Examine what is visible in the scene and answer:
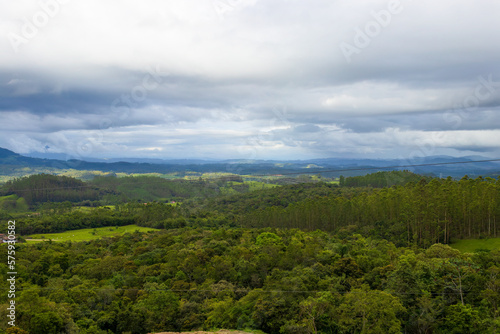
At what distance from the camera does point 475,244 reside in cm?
3988

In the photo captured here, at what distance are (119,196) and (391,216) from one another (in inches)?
4926

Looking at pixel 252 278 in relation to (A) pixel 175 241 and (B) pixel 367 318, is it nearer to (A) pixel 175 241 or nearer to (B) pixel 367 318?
(B) pixel 367 318

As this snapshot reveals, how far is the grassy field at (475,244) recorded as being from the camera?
124ft

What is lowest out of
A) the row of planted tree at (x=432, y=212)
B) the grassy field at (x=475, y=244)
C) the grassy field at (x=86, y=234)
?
the grassy field at (x=86, y=234)

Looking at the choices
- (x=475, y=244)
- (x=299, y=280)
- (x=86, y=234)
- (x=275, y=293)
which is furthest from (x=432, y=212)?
(x=86, y=234)

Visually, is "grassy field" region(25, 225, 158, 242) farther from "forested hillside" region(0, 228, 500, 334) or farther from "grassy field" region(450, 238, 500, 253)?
"grassy field" region(450, 238, 500, 253)

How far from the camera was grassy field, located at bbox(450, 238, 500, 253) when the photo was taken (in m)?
37.7

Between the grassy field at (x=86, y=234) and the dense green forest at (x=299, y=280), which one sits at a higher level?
the dense green forest at (x=299, y=280)

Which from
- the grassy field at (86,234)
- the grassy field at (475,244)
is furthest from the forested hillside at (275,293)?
the grassy field at (86,234)

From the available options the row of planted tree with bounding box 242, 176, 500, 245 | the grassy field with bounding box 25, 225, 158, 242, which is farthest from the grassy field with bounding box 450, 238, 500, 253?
the grassy field with bounding box 25, 225, 158, 242

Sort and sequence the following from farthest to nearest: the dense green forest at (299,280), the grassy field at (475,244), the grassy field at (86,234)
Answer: the grassy field at (86,234), the grassy field at (475,244), the dense green forest at (299,280)

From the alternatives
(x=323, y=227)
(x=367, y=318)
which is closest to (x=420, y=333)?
(x=367, y=318)

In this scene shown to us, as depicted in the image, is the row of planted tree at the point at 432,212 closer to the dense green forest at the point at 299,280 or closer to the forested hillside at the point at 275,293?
the dense green forest at the point at 299,280

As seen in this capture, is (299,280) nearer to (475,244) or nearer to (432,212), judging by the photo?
(432,212)
